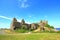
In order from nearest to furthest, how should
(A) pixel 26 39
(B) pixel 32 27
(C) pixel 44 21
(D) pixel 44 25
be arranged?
(A) pixel 26 39
(D) pixel 44 25
(C) pixel 44 21
(B) pixel 32 27

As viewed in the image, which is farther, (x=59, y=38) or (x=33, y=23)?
(x=33, y=23)

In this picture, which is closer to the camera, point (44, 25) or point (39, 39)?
point (39, 39)

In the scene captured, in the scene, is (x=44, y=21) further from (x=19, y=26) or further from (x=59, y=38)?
(x=59, y=38)

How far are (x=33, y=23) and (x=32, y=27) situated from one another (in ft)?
8.13

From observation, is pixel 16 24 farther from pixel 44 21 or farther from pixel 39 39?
pixel 39 39

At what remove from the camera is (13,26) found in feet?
172

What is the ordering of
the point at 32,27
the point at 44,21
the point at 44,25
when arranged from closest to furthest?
the point at 44,25 → the point at 44,21 → the point at 32,27

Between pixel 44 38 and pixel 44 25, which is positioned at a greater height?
pixel 44 25

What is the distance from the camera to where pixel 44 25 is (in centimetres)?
5094

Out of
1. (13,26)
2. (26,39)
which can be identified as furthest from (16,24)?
(26,39)

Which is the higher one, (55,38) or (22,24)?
(22,24)

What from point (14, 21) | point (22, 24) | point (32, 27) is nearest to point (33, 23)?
point (32, 27)

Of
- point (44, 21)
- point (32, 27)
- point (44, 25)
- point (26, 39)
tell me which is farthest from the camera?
point (32, 27)

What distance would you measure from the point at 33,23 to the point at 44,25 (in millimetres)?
10692
